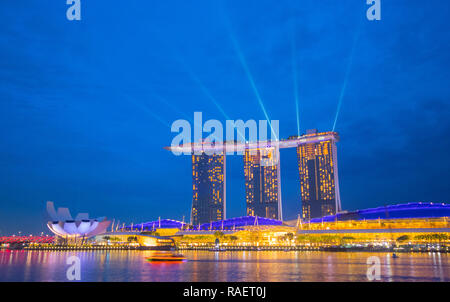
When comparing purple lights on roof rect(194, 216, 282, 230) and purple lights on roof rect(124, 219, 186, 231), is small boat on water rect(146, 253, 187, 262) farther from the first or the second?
purple lights on roof rect(124, 219, 186, 231)

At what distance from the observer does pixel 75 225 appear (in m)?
141

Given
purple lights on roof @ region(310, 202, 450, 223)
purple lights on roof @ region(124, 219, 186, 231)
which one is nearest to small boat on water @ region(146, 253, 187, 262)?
purple lights on roof @ region(310, 202, 450, 223)

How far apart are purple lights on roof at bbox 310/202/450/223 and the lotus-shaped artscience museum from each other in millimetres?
87906

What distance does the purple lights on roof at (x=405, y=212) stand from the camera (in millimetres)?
105938

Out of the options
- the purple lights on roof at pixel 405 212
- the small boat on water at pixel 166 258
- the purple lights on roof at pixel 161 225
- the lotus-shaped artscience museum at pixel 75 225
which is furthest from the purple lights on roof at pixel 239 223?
the small boat on water at pixel 166 258

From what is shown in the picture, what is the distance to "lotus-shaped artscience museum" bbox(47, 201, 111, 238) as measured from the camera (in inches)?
5571

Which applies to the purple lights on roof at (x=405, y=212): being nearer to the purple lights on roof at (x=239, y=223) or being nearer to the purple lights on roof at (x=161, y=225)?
the purple lights on roof at (x=239, y=223)

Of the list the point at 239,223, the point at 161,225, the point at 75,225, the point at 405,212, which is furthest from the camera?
the point at 161,225

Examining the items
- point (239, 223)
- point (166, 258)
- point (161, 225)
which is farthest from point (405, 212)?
point (161, 225)

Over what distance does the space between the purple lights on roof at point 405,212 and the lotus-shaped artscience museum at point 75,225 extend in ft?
288

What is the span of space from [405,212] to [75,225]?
361 ft

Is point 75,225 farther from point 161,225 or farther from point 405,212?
point 405,212
